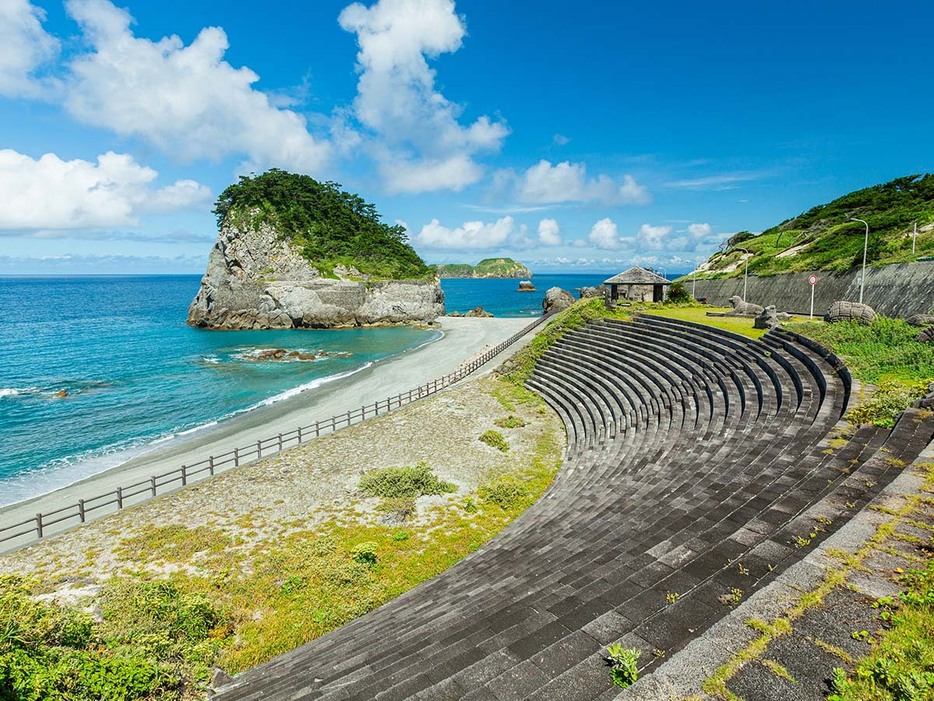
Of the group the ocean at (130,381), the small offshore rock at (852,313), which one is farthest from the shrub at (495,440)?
the ocean at (130,381)

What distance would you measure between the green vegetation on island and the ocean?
50.2ft

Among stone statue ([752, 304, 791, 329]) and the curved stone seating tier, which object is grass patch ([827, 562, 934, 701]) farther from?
stone statue ([752, 304, 791, 329])

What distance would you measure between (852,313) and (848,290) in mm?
11449

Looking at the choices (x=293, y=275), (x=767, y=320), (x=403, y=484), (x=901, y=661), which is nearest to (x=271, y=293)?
(x=293, y=275)

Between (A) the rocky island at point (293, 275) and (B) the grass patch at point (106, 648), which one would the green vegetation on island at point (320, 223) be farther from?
(B) the grass patch at point (106, 648)

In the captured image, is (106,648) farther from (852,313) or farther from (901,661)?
(852,313)

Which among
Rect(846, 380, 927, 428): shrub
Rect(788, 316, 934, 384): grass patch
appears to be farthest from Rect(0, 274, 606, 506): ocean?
Rect(788, 316, 934, 384): grass patch

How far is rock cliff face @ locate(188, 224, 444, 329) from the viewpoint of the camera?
70.8m

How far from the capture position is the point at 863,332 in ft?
59.1

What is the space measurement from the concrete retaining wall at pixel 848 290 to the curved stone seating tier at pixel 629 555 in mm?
11264

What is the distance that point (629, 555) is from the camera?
24.8 feet

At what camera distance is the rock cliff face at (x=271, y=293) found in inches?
2788

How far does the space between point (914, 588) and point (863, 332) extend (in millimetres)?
17505

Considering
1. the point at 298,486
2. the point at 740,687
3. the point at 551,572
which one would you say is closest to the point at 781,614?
the point at 740,687
